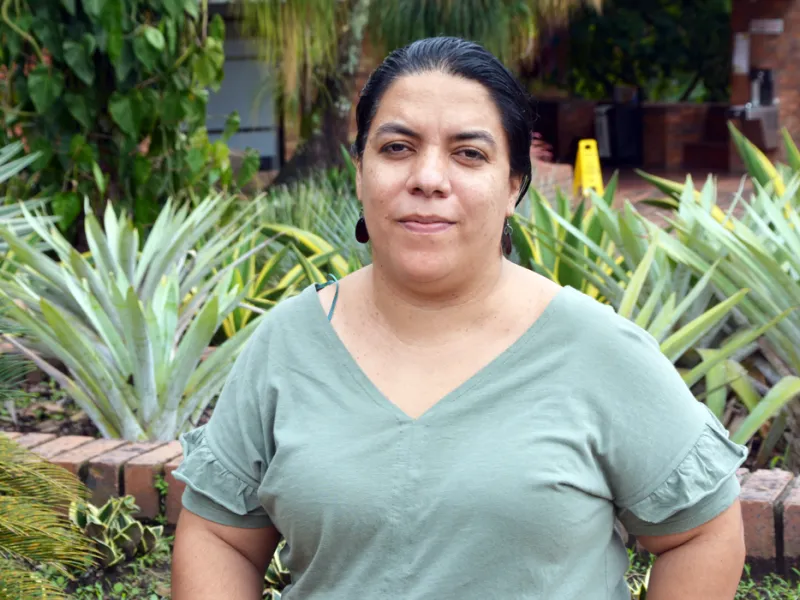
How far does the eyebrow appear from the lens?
173cm

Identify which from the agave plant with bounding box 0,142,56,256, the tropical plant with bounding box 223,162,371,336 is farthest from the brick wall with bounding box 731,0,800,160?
the agave plant with bounding box 0,142,56,256

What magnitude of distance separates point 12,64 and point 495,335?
14.2 ft

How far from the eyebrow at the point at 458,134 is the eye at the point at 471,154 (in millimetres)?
17

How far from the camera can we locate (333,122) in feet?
34.1

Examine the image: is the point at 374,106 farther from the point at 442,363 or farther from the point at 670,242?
the point at 670,242

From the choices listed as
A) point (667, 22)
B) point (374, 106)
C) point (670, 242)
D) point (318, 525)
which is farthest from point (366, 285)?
point (667, 22)

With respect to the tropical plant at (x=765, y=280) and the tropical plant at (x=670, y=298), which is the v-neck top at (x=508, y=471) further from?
the tropical plant at (x=765, y=280)

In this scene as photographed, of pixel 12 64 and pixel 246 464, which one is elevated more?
pixel 12 64

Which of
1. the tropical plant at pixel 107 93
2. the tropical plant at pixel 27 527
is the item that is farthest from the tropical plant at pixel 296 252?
the tropical plant at pixel 27 527

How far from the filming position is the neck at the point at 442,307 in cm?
181

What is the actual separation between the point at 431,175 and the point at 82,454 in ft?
6.40

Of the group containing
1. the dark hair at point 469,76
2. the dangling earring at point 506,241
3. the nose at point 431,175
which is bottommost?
the dangling earring at point 506,241

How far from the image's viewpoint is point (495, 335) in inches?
70.4

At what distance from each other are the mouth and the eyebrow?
12 cm
